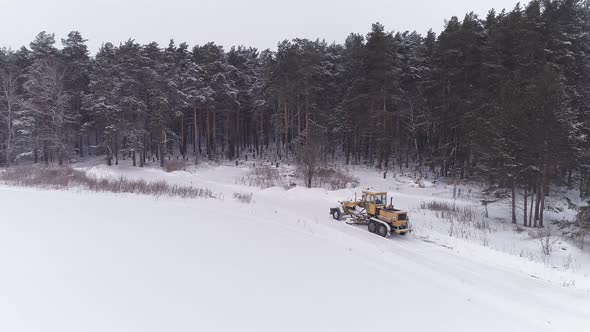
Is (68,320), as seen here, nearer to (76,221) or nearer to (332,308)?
(332,308)

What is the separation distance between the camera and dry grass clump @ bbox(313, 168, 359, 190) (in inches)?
1091

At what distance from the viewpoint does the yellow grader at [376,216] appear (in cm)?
1385

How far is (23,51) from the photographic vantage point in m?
49.2

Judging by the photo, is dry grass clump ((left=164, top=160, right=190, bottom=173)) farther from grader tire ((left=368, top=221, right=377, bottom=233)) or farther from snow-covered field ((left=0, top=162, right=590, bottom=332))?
grader tire ((left=368, top=221, right=377, bottom=233))

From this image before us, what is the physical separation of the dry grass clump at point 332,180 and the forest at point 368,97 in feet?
5.02

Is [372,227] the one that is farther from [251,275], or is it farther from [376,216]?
[251,275]

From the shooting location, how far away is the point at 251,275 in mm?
7145

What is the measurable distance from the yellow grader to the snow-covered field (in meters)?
0.66

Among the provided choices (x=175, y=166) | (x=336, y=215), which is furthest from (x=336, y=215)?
(x=175, y=166)

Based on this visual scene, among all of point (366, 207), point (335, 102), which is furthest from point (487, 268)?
point (335, 102)

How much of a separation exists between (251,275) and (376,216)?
9.32 m

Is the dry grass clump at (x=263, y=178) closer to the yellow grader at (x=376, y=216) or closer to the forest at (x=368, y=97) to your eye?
the forest at (x=368, y=97)

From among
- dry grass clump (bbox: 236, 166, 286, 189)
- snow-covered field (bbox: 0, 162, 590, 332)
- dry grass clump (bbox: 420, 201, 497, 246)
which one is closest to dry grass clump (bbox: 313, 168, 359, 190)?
dry grass clump (bbox: 236, 166, 286, 189)

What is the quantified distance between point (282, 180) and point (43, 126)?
3023 cm
